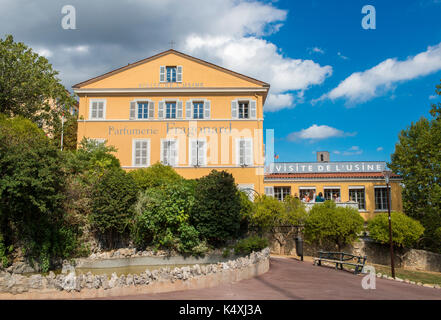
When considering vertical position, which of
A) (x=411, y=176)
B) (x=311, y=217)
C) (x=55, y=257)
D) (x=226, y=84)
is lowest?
(x=55, y=257)

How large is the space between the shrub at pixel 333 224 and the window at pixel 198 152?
8109 millimetres

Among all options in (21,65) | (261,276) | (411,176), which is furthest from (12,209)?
(411,176)

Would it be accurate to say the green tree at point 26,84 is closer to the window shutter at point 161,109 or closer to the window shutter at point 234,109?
the window shutter at point 161,109

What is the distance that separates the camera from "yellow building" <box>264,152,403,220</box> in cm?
2317

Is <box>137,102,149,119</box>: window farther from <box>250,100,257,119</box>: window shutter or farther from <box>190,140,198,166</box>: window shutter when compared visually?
<box>250,100,257,119</box>: window shutter

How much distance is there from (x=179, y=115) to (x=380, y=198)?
588 inches

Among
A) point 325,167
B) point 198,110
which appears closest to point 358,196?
point 325,167

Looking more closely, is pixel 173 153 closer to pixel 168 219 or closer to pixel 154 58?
pixel 154 58

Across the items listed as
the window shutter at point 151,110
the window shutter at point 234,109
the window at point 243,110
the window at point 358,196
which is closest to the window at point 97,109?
the window shutter at point 151,110

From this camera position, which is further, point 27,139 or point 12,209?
point 27,139
